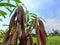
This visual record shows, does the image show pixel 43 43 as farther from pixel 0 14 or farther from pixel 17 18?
pixel 0 14

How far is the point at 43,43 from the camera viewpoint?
536mm

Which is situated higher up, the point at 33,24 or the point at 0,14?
the point at 0,14

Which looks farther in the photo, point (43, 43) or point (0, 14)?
point (0, 14)

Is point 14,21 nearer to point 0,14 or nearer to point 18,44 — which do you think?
point 18,44

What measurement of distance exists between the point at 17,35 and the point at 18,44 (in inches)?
1.8

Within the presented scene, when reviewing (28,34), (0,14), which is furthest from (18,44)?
(0,14)

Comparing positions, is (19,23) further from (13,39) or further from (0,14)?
(0,14)

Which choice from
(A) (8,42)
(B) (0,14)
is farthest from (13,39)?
(B) (0,14)

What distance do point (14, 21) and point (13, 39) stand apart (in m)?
0.05

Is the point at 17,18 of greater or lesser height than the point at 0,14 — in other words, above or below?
below

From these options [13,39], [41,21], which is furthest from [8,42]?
[41,21]

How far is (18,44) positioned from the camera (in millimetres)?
563

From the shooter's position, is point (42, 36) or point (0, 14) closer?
point (42, 36)

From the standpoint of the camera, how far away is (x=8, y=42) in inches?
20.4
